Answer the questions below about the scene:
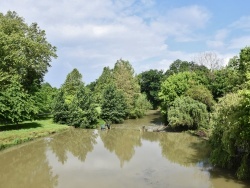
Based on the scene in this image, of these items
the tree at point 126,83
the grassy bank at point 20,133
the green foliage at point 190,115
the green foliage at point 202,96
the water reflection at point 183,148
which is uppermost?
the tree at point 126,83

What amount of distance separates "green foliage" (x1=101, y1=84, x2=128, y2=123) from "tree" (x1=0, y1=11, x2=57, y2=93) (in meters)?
10.4

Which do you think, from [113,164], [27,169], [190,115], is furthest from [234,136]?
[190,115]

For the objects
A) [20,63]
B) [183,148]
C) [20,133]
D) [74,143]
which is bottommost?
[183,148]

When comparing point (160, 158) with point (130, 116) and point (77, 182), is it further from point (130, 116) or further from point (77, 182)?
point (130, 116)

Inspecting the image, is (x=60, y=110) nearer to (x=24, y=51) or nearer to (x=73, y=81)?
(x=24, y=51)

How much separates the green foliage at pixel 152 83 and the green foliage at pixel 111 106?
2773 centimetres

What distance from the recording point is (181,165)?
73.7 ft

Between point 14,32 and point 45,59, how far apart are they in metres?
7.47

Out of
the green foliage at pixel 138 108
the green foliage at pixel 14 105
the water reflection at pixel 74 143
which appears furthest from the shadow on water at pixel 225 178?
the green foliage at pixel 138 108

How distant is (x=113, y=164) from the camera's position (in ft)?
74.9

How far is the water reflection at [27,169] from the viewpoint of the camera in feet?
60.1

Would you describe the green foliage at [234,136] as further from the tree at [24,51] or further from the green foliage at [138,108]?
the green foliage at [138,108]

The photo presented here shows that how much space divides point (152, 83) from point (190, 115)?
41.1 metres

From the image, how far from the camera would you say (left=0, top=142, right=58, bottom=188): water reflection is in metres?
18.3
